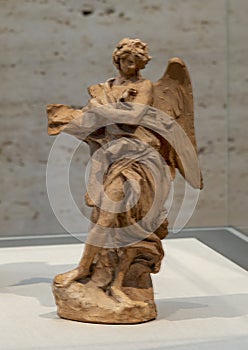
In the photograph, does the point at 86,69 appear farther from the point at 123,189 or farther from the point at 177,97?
the point at 123,189

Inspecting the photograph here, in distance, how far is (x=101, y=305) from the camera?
10.5 ft

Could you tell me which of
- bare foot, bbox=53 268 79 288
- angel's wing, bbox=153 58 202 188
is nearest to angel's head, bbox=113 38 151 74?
angel's wing, bbox=153 58 202 188

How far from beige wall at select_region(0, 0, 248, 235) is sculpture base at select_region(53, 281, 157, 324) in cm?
224

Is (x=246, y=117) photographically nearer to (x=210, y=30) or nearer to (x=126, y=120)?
(x=210, y=30)

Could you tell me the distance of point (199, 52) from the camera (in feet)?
18.2

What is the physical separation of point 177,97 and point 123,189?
16.7 inches

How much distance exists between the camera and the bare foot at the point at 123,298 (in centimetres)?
320

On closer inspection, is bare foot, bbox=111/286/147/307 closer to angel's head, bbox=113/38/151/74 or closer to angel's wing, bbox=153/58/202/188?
angel's wing, bbox=153/58/202/188

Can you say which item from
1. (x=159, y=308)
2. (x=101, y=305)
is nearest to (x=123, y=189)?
(x=101, y=305)

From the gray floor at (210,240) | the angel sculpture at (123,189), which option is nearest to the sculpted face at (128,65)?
the angel sculpture at (123,189)

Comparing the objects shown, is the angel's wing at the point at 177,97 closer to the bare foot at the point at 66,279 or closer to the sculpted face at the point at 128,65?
the sculpted face at the point at 128,65

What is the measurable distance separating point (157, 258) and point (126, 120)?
518 mm

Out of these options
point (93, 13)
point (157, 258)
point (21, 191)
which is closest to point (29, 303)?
point (157, 258)

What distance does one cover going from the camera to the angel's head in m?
3.31
